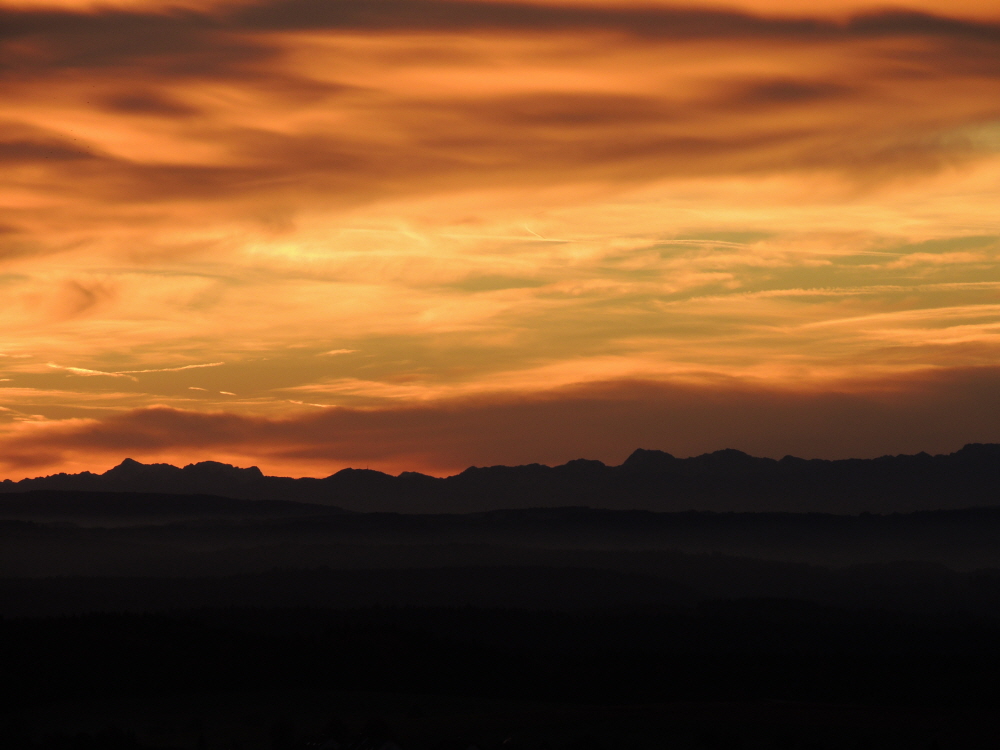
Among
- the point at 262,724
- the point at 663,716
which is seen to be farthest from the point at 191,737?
the point at 663,716

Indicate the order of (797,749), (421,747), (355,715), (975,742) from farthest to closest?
1. (355,715)
2. (975,742)
3. (797,749)
4. (421,747)

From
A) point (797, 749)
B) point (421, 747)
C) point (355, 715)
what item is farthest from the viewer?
point (355, 715)

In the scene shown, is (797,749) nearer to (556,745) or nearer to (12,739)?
(556,745)

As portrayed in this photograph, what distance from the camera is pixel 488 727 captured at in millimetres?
164875

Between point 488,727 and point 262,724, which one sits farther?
point 262,724

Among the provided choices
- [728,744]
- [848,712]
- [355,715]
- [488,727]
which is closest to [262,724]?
[355,715]

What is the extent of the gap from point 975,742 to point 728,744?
126ft

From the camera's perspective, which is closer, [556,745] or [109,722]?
[556,745]

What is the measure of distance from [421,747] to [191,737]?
1285 inches

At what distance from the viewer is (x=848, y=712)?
194 metres

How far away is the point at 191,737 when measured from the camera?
16038 centimetres

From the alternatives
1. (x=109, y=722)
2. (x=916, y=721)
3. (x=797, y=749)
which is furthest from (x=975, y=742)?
(x=109, y=722)

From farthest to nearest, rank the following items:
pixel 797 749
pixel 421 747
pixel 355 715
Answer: pixel 355 715, pixel 797 749, pixel 421 747

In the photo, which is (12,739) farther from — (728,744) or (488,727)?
(728,744)
